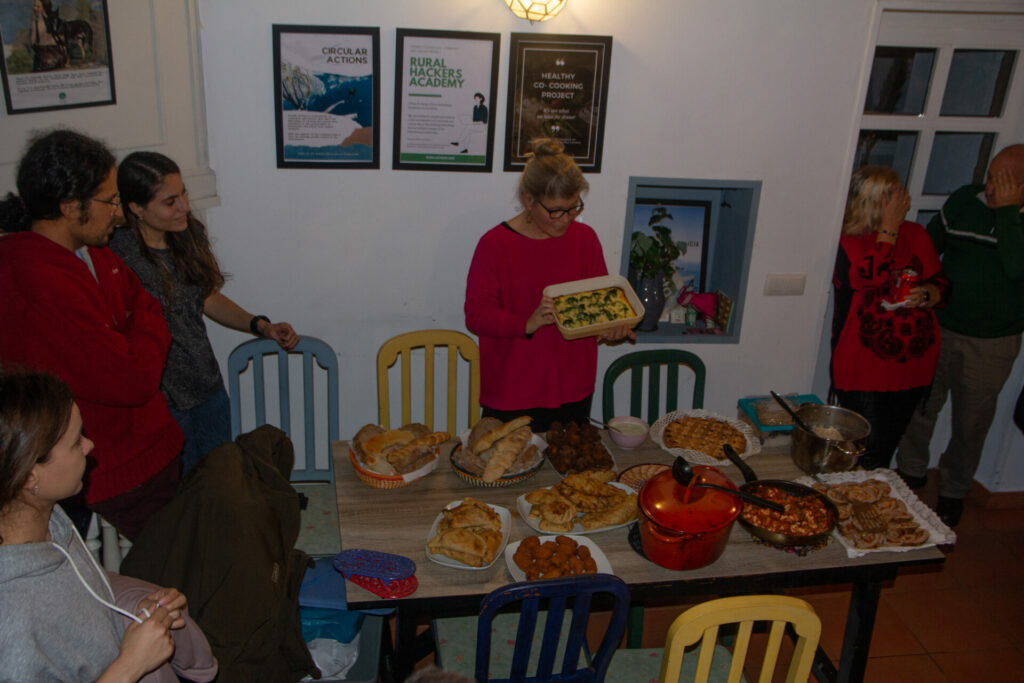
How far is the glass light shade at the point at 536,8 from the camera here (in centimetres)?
Answer: 312

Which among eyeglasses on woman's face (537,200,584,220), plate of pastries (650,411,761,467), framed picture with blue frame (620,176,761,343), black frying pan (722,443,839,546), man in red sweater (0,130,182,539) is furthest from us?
framed picture with blue frame (620,176,761,343)

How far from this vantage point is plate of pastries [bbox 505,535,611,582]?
207 cm

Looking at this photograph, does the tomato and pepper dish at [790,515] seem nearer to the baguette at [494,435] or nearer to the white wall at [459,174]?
the baguette at [494,435]

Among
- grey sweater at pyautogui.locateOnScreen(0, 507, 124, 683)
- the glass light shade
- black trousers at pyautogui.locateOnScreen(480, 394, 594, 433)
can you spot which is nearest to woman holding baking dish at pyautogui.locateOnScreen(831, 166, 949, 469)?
black trousers at pyautogui.locateOnScreen(480, 394, 594, 433)

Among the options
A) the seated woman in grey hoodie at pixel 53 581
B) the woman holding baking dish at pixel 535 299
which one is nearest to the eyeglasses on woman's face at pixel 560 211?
the woman holding baking dish at pixel 535 299

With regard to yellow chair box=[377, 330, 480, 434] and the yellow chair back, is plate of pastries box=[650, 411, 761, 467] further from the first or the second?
the yellow chair back

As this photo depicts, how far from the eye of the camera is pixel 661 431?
284 centimetres

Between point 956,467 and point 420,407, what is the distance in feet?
9.00

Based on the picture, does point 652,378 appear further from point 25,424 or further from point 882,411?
point 25,424

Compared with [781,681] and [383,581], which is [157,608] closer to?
[383,581]

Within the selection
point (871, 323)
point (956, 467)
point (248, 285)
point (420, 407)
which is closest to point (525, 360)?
point (420, 407)

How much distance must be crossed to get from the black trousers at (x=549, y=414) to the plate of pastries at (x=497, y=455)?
391 millimetres

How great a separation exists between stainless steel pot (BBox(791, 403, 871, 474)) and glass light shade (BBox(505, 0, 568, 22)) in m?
1.90

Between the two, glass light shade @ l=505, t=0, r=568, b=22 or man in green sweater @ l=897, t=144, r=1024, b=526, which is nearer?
glass light shade @ l=505, t=0, r=568, b=22
